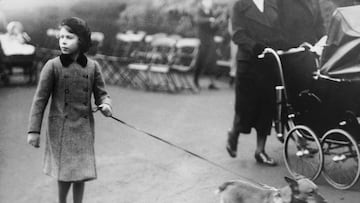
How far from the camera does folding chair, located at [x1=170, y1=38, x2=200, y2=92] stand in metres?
11.9

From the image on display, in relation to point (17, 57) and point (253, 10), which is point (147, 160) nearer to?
point (253, 10)

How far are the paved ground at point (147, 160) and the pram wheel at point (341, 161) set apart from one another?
13 cm

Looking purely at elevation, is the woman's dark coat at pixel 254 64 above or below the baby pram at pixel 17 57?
above

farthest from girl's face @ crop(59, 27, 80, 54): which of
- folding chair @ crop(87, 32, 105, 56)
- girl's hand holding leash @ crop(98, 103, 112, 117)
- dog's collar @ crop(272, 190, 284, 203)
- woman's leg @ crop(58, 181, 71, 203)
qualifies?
folding chair @ crop(87, 32, 105, 56)

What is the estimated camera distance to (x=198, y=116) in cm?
865

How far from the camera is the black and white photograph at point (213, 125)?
3.87 meters

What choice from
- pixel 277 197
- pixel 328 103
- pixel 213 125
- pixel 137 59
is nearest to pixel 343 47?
pixel 328 103

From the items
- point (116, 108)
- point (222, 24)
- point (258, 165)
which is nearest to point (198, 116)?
point (116, 108)

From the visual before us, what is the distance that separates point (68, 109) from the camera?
12.6 ft

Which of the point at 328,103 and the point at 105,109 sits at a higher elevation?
the point at 105,109

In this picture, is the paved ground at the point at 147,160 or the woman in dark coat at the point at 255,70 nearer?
the paved ground at the point at 147,160

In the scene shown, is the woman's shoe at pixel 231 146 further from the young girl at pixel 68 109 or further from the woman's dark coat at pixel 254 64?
the young girl at pixel 68 109

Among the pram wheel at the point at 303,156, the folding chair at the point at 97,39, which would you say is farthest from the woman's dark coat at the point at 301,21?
the folding chair at the point at 97,39

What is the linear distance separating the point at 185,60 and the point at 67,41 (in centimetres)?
953
